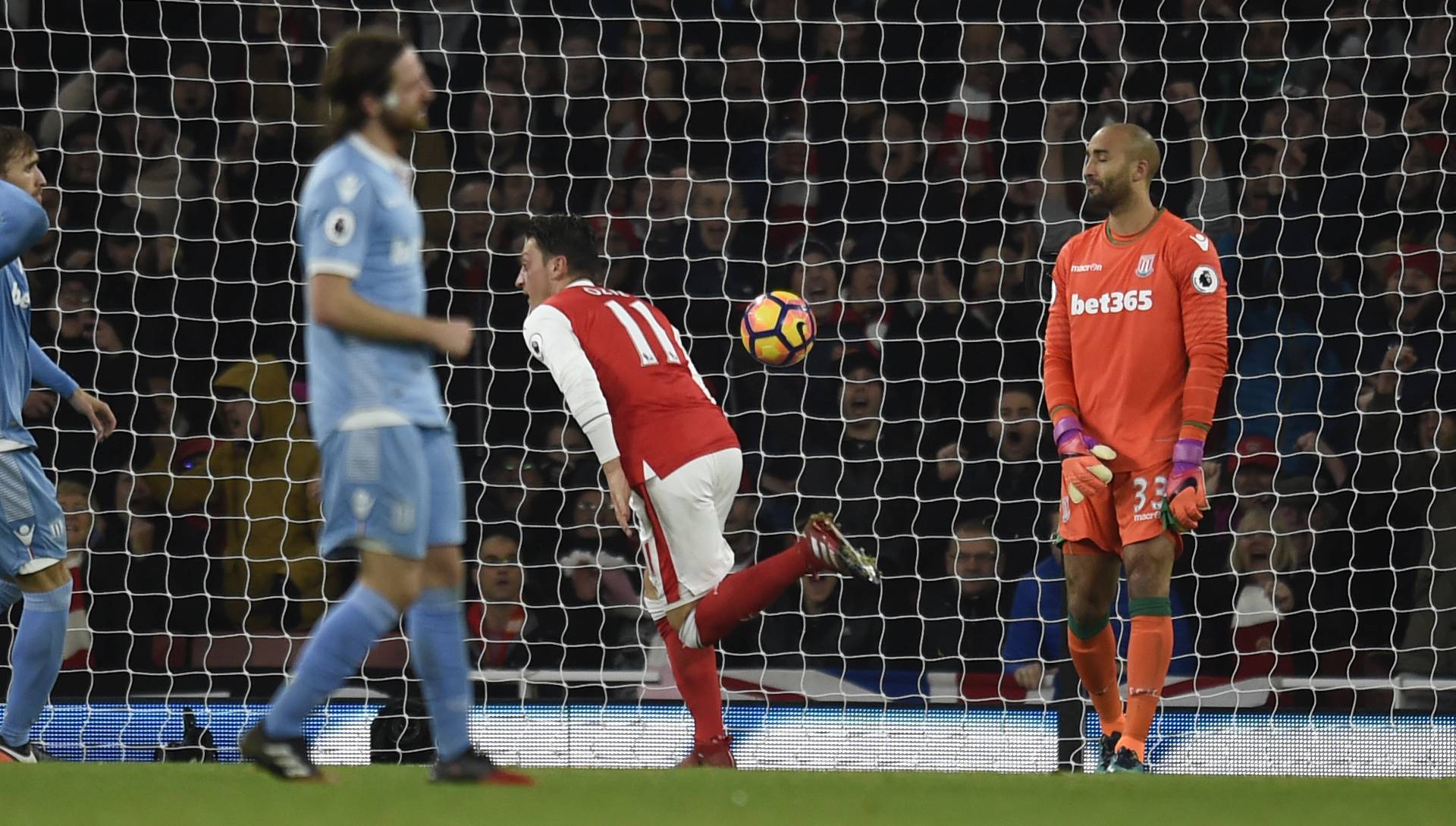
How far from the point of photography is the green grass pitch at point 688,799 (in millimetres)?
2916

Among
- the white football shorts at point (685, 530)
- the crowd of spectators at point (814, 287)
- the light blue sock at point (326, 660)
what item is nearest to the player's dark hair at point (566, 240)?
the white football shorts at point (685, 530)

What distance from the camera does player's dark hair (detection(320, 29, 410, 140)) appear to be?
329cm

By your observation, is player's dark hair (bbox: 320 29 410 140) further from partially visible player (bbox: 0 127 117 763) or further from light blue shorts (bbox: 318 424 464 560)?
partially visible player (bbox: 0 127 117 763)

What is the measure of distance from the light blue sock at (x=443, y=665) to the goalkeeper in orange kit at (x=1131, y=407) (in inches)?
82.1

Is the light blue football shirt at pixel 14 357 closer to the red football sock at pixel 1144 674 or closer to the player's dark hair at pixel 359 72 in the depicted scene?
the player's dark hair at pixel 359 72

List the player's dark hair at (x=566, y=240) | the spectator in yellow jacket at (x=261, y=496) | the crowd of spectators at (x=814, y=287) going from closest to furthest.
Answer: the player's dark hair at (x=566, y=240) → the crowd of spectators at (x=814, y=287) → the spectator in yellow jacket at (x=261, y=496)

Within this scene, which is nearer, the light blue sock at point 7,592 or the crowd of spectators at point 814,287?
the light blue sock at point 7,592

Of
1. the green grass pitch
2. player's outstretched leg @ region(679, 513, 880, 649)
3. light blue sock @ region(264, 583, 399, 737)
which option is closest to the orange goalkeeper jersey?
player's outstretched leg @ region(679, 513, 880, 649)

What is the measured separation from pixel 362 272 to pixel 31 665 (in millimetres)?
2119

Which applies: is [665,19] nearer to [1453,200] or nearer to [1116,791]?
[1453,200]

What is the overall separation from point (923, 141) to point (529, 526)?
2444 millimetres

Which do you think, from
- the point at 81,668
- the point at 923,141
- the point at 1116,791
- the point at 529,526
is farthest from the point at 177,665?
the point at 1116,791

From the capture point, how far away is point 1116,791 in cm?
348

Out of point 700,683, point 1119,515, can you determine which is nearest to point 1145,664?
point 1119,515
